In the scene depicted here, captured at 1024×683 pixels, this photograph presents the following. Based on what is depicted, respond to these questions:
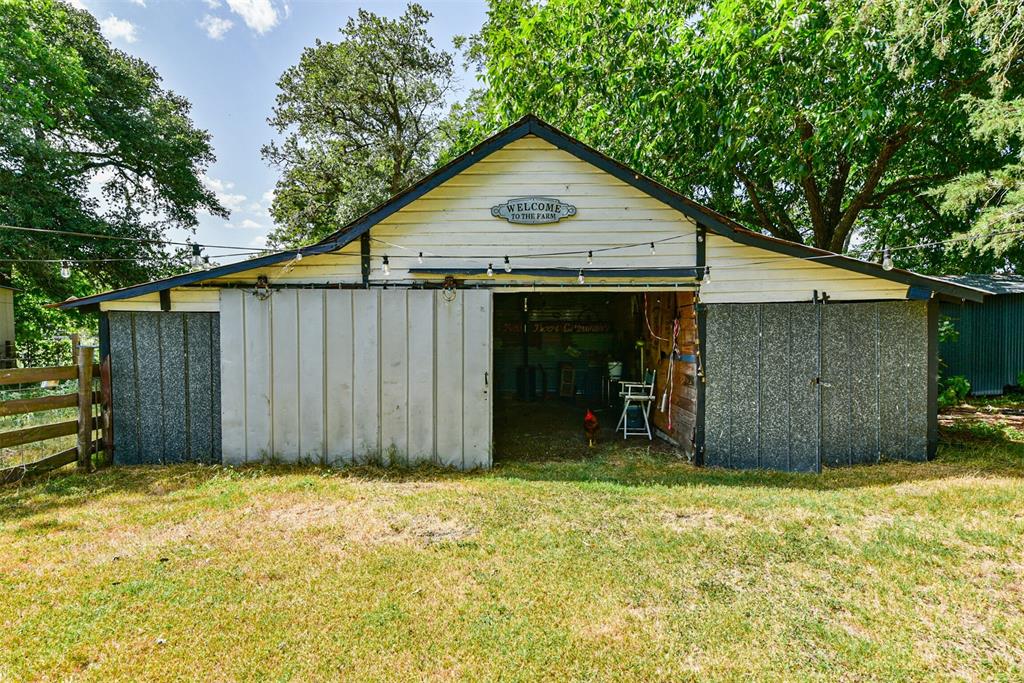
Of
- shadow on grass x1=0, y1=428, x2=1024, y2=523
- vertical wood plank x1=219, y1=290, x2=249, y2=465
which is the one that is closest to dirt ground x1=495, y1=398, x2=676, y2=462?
shadow on grass x1=0, y1=428, x2=1024, y2=523

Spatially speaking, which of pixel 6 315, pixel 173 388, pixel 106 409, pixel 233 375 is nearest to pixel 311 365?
pixel 233 375

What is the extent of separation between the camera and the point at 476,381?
5742 mm

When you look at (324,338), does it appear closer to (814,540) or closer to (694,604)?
(694,604)

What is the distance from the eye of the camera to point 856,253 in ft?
55.4

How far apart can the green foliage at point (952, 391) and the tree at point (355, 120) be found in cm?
1635

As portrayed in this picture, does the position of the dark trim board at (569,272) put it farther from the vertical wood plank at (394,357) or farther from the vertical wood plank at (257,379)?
the vertical wood plank at (257,379)

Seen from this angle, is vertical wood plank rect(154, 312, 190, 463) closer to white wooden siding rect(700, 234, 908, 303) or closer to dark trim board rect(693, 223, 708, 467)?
dark trim board rect(693, 223, 708, 467)

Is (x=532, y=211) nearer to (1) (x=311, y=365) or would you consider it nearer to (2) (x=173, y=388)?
(1) (x=311, y=365)

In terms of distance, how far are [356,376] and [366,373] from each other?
13 centimetres

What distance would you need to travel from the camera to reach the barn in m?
5.71

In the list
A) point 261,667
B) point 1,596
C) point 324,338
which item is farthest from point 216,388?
point 261,667

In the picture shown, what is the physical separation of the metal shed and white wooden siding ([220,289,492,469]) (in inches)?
457

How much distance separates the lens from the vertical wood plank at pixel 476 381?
18.9 feet

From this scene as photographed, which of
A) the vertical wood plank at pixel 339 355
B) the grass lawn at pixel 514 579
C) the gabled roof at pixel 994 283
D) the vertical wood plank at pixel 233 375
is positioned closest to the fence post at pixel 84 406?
the grass lawn at pixel 514 579
